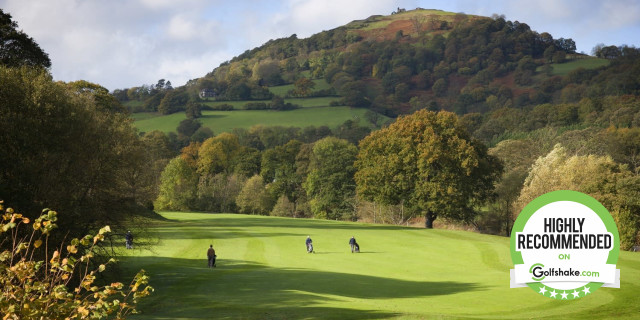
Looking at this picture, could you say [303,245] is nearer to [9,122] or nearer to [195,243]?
[195,243]

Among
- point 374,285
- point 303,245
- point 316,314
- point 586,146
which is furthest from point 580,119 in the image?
point 316,314

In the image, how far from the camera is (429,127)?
221 ft

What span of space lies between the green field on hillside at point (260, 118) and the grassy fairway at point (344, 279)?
355 ft

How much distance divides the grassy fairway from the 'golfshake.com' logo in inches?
34.6

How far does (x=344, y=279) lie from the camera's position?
1303 inches

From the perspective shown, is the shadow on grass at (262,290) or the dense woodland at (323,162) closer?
the shadow on grass at (262,290)

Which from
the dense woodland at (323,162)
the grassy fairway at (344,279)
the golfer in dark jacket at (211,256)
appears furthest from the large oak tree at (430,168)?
the golfer in dark jacket at (211,256)

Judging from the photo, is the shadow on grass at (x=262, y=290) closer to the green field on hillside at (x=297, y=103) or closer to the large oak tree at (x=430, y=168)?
the large oak tree at (x=430, y=168)

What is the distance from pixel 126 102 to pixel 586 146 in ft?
492

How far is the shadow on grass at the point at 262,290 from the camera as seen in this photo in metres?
22.7

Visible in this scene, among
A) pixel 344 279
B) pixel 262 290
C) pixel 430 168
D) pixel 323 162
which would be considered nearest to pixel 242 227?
pixel 430 168

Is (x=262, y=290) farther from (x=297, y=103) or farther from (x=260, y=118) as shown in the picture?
(x=297, y=103)

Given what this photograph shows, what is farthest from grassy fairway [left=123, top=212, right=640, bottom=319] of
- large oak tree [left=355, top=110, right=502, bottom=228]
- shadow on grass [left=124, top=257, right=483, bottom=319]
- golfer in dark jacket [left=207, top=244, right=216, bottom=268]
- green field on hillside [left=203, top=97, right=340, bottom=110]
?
green field on hillside [left=203, top=97, right=340, bottom=110]

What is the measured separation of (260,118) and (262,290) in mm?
149817
